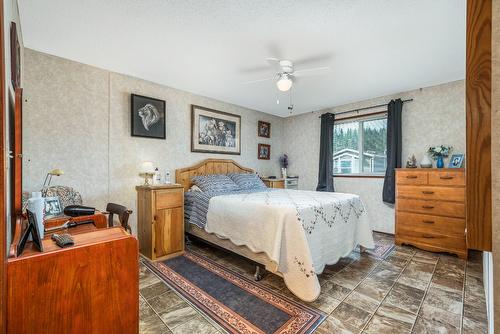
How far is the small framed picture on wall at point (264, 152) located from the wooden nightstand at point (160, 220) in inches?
92.5

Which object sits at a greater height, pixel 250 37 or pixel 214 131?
pixel 250 37

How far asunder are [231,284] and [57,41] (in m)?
2.99

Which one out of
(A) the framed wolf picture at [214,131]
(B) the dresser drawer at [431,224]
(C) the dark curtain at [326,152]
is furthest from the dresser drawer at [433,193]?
(A) the framed wolf picture at [214,131]

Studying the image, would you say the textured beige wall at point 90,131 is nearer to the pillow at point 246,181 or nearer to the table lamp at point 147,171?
the table lamp at point 147,171

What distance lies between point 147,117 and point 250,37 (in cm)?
192

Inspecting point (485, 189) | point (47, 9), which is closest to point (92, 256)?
point (485, 189)

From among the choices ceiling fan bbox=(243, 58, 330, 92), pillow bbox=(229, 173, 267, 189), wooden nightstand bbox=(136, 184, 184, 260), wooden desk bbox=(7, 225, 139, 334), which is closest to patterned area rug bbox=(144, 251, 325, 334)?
wooden nightstand bbox=(136, 184, 184, 260)

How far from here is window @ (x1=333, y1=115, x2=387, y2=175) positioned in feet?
13.7

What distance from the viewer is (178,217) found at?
10.2ft

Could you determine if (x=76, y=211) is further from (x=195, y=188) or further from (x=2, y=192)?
(x=195, y=188)

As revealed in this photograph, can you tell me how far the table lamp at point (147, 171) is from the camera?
10.1 feet

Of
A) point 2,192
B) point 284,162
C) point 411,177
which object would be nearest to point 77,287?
point 2,192

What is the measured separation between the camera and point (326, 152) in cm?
461

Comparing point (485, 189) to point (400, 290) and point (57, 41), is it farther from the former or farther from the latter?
point (57, 41)
